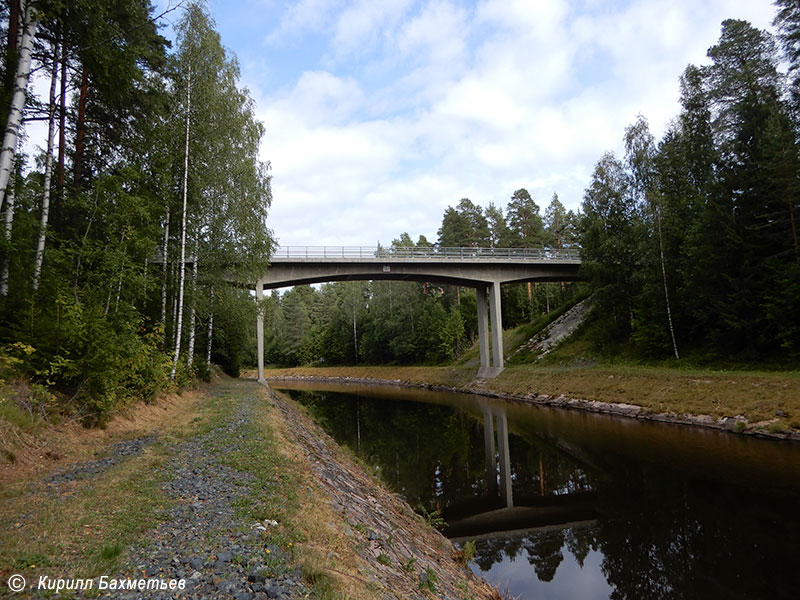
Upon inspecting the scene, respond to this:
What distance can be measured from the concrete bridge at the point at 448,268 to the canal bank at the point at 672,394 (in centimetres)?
786

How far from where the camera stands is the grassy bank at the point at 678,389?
50.8 ft

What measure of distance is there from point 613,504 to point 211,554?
9712mm

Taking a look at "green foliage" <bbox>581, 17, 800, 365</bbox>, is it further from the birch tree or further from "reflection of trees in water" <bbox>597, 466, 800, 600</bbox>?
the birch tree

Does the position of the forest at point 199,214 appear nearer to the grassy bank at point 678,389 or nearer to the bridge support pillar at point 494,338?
the grassy bank at point 678,389

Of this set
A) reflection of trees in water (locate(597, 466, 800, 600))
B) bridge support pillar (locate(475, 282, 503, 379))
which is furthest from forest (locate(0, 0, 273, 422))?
bridge support pillar (locate(475, 282, 503, 379))

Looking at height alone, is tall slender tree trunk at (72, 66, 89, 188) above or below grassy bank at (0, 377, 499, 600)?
above

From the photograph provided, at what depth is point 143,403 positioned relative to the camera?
13.1 metres

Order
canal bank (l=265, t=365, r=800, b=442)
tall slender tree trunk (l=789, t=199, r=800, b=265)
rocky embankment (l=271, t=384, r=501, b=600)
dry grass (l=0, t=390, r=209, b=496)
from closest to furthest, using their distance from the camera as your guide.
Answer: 1. rocky embankment (l=271, t=384, r=501, b=600)
2. dry grass (l=0, t=390, r=209, b=496)
3. canal bank (l=265, t=365, r=800, b=442)
4. tall slender tree trunk (l=789, t=199, r=800, b=265)

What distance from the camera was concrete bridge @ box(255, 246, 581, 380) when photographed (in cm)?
3516

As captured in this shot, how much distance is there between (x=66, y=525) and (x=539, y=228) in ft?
190

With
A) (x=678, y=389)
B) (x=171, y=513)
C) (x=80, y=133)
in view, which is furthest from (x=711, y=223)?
(x=80, y=133)

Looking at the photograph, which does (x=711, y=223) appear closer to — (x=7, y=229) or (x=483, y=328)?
(x=483, y=328)

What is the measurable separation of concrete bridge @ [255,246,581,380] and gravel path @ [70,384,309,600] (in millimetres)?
28276

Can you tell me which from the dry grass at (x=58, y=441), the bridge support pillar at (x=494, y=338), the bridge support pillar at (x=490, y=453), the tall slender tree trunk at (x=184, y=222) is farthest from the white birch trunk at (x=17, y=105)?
the bridge support pillar at (x=494, y=338)
